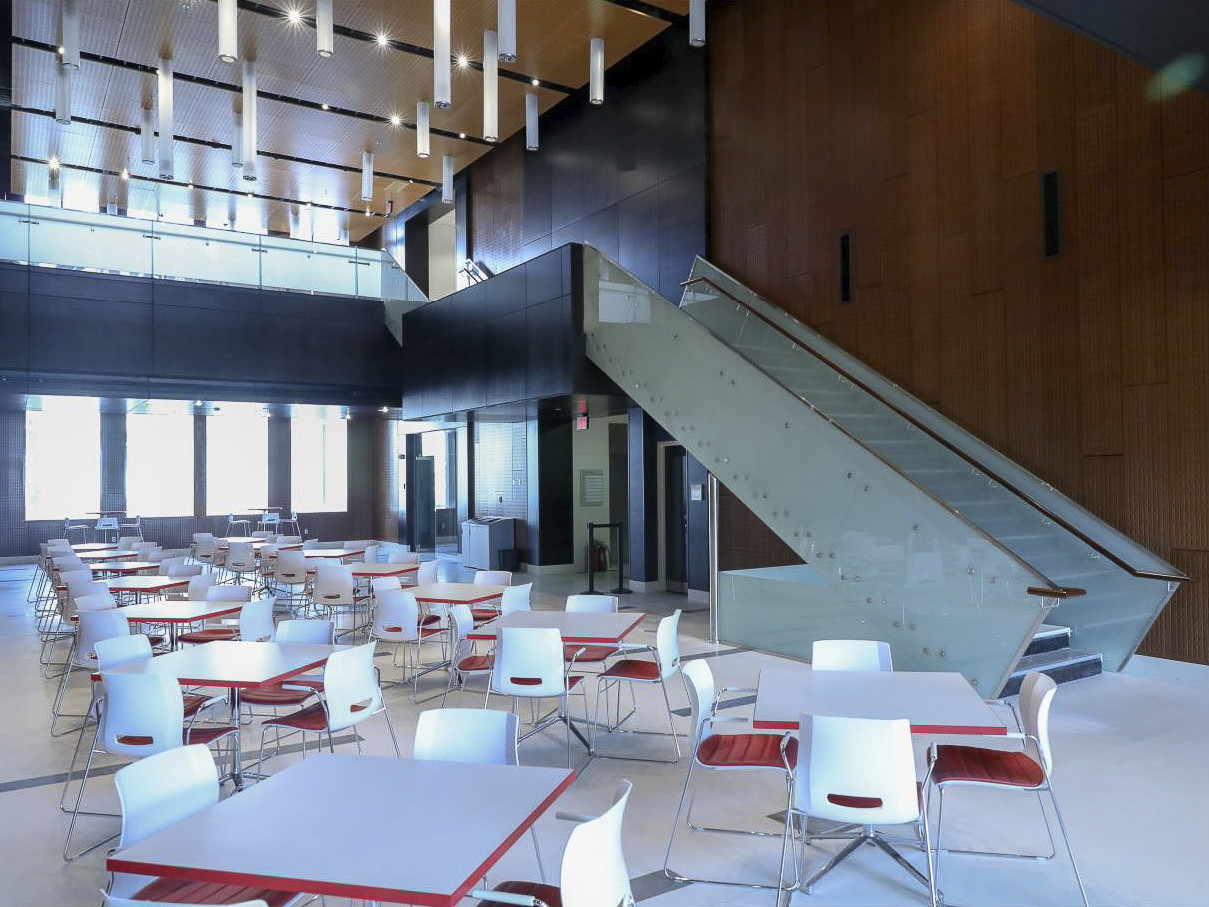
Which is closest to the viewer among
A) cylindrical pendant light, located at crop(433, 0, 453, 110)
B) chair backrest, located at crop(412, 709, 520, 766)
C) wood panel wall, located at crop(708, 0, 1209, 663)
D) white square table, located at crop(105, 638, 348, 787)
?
chair backrest, located at crop(412, 709, 520, 766)

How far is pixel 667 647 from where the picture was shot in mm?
5281

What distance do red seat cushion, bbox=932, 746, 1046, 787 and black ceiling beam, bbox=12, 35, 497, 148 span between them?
1151 cm

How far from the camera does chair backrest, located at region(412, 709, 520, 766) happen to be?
2.96 metres

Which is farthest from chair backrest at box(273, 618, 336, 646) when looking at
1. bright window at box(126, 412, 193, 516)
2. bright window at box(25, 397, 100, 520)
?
bright window at box(126, 412, 193, 516)

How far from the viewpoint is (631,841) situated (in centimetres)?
383

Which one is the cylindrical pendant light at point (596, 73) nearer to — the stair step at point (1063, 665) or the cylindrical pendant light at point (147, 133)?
the cylindrical pendant light at point (147, 133)

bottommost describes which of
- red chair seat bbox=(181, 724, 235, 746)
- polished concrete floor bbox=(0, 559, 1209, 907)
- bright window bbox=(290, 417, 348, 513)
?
polished concrete floor bbox=(0, 559, 1209, 907)

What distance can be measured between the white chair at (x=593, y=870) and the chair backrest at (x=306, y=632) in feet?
10.5

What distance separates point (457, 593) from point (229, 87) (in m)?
8.39

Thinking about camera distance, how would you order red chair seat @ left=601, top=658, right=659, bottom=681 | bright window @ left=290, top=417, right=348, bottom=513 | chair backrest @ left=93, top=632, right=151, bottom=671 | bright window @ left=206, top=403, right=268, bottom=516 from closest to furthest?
chair backrest @ left=93, top=632, right=151, bottom=671, red chair seat @ left=601, top=658, right=659, bottom=681, bright window @ left=206, top=403, right=268, bottom=516, bright window @ left=290, top=417, right=348, bottom=513

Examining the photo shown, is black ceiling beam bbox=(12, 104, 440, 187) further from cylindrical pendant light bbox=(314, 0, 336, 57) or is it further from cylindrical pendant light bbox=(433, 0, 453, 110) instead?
cylindrical pendant light bbox=(433, 0, 453, 110)

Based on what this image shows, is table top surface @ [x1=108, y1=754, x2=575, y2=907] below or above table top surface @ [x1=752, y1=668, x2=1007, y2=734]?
below

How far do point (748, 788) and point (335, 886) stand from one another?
3.07m

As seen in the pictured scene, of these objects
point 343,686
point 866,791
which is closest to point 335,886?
point 866,791
